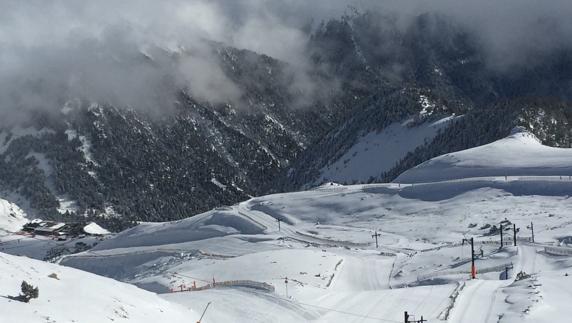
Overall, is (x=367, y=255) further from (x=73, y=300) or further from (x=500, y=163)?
(x=73, y=300)

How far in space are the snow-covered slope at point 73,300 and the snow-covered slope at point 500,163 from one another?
111133 mm

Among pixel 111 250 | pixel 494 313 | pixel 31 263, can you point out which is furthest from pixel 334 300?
pixel 111 250

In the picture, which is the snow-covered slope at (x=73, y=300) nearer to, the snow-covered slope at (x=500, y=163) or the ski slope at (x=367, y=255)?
the ski slope at (x=367, y=255)

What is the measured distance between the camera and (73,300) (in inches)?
2110

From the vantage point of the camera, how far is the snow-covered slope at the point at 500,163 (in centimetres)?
16425

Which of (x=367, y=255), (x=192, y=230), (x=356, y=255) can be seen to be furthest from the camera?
(x=192, y=230)

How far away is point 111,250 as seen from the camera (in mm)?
171125

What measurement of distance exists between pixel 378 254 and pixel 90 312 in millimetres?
75674

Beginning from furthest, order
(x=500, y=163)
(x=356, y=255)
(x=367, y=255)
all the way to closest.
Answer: (x=500, y=163) < (x=367, y=255) < (x=356, y=255)

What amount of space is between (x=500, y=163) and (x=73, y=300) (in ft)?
430

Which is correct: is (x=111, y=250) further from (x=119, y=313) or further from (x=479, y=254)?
(x=119, y=313)

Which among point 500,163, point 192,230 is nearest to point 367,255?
point 192,230

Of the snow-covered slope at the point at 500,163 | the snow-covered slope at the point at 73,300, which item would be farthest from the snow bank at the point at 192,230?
the snow-covered slope at the point at 73,300

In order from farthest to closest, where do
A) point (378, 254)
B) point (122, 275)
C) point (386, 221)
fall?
1. point (386, 221)
2. point (122, 275)
3. point (378, 254)
